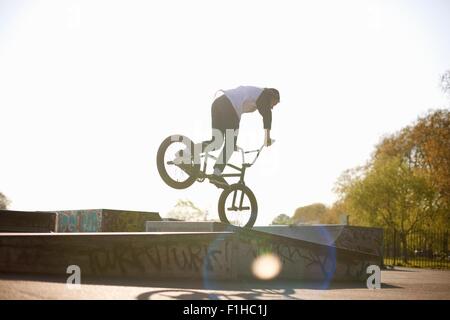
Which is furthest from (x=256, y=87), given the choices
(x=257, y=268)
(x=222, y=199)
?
(x=257, y=268)

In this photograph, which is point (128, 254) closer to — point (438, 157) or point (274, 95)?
point (274, 95)

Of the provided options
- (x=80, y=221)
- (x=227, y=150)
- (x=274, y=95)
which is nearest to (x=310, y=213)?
(x=80, y=221)

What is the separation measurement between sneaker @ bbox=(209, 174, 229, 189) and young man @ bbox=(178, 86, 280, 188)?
28 mm

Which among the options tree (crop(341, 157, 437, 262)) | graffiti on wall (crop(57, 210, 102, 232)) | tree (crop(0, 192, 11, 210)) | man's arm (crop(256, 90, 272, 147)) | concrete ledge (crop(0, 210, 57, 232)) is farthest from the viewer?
tree (crop(0, 192, 11, 210))

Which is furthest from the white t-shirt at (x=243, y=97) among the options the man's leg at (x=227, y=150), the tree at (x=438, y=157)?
the tree at (x=438, y=157)

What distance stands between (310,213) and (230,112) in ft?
481

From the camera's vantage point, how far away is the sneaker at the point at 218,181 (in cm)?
866

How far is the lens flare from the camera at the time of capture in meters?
9.38

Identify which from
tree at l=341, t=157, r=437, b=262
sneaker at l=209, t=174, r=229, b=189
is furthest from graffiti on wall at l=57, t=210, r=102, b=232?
tree at l=341, t=157, r=437, b=262

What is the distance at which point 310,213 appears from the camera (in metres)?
151

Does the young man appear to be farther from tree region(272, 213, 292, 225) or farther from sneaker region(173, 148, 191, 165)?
tree region(272, 213, 292, 225)

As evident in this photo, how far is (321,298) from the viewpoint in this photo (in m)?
6.22
